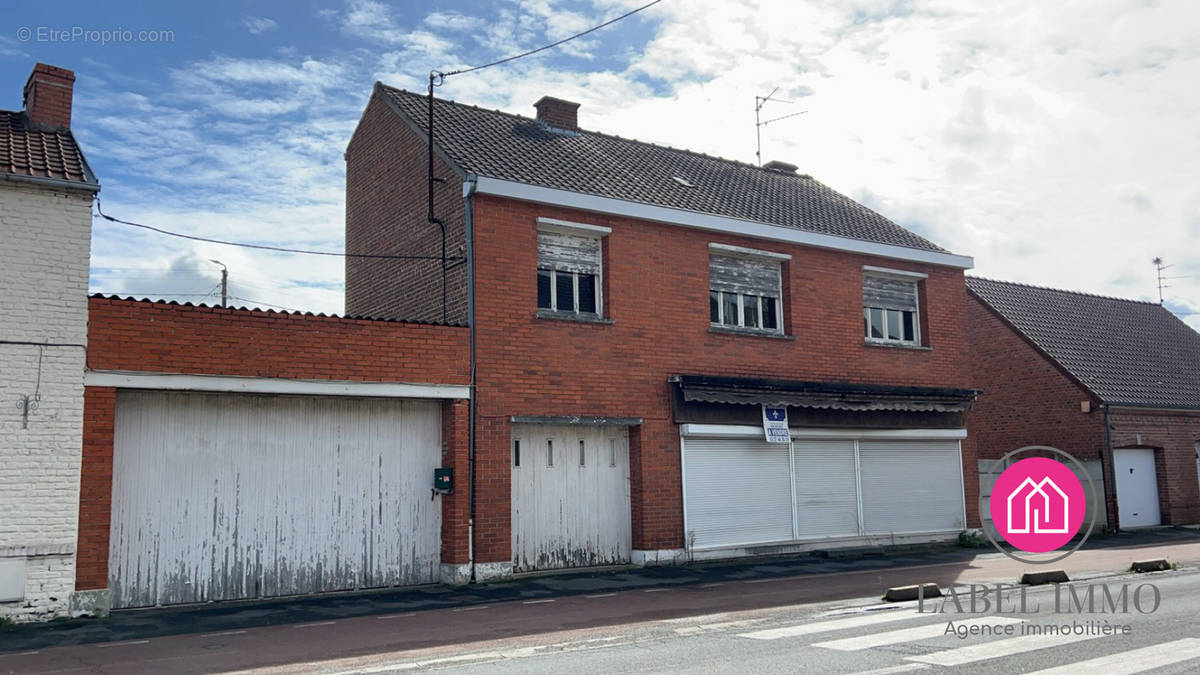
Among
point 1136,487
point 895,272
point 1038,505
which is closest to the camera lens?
point 1038,505

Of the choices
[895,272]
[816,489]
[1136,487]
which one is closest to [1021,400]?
[1136,487]

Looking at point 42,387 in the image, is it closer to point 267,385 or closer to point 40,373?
point 40,373

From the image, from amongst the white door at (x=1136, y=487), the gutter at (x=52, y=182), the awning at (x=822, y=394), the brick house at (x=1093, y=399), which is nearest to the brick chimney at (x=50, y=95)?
the gutter at (x=52, y=182)

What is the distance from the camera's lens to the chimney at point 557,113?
19250 mm

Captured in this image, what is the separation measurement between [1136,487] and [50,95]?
23348mm

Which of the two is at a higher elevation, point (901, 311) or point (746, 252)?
point (746, 252)

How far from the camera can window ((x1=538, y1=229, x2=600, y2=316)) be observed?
1509cm

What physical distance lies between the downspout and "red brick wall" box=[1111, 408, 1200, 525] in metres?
16.3

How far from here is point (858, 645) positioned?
829cm

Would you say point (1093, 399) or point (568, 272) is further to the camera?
point (1093, 399)

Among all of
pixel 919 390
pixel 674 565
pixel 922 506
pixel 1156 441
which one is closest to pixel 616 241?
pixel 674 565

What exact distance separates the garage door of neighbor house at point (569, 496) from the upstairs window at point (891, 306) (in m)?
6.38

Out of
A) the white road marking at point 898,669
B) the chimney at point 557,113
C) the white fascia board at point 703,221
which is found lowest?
the white road marking at point 898,669

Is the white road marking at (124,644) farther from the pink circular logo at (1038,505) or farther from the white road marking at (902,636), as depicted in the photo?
the pink circular logo at (1038,505)
